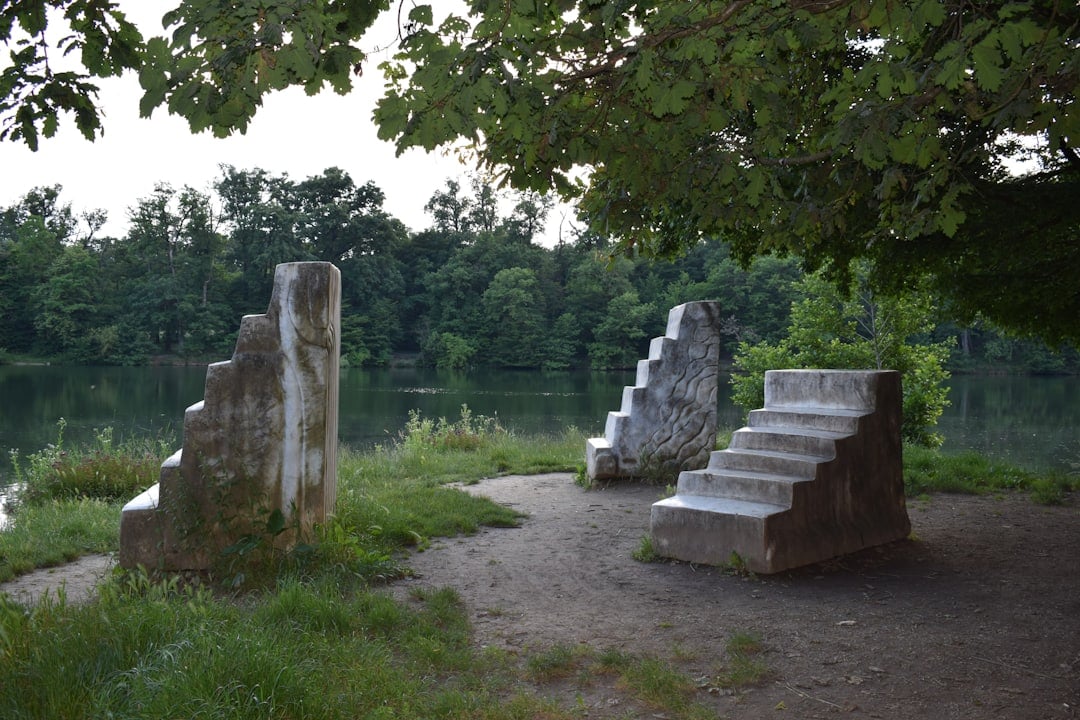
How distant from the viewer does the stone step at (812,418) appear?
7133mm

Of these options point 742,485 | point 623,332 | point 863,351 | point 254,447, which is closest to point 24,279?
point 623,332

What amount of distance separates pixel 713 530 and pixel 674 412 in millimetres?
4129

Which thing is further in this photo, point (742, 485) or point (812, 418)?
point (812, 418)

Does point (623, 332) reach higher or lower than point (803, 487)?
higher

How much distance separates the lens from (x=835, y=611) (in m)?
5.61

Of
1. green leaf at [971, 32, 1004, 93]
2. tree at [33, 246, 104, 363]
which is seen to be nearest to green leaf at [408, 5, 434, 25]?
green leaf at [971, 32, 1004, 93]

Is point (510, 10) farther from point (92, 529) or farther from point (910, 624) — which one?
point (92, 529)

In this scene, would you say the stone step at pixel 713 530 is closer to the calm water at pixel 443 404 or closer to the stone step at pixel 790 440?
the stone step at pixel 790 440

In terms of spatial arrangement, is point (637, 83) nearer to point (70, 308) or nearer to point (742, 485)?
point (742, 485)

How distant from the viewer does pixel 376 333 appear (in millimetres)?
54562

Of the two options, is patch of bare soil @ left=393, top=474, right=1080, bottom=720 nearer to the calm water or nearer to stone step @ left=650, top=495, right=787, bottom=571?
stone step @ left=650, top=495, right=787, bottom=571

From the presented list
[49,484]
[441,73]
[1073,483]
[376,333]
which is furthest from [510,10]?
[376,333]

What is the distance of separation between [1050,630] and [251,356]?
552 centimetres

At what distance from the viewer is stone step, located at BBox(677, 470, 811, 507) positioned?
6637mm
